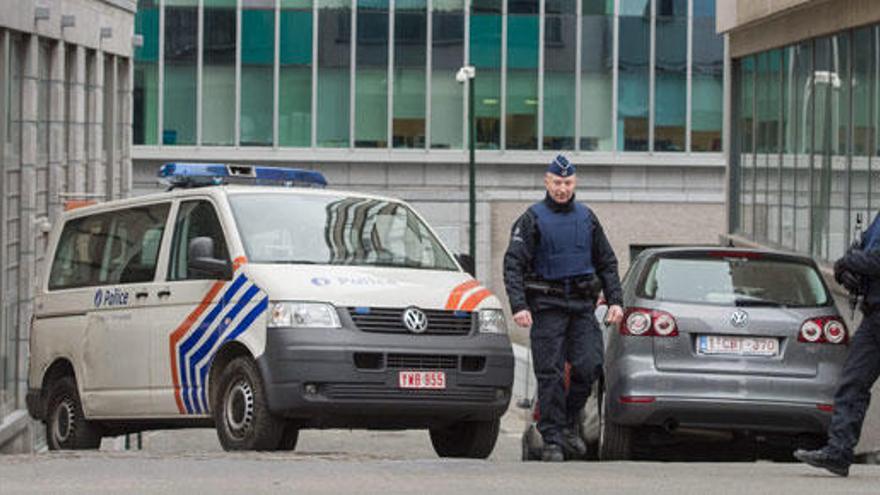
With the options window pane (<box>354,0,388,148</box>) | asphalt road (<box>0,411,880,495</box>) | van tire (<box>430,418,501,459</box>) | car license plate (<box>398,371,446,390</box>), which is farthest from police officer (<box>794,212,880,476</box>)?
window pane (<box>354,0,388,148</box>)

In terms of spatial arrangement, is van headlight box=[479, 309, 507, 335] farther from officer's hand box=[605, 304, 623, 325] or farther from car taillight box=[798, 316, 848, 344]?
car taillight box=[798, 316, 848, 344]

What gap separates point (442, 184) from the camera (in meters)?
53.1

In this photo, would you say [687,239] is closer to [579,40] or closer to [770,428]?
[579,40]

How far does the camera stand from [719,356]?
48.5 ft

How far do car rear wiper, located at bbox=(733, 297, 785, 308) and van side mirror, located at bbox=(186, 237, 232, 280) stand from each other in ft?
10.9

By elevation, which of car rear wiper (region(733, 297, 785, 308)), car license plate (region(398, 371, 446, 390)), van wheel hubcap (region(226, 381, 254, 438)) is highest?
car rear wiper (region(733, 297, 785, 308))

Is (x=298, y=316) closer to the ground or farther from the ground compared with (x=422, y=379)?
farther from the ground

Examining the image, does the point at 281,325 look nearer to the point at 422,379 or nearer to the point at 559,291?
the point at 422,379

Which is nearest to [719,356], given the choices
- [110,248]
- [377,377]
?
[377,377]

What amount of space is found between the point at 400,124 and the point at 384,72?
1269mm

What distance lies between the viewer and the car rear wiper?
14.9 metres

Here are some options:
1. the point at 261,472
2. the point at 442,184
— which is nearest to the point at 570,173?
the point at 261,472

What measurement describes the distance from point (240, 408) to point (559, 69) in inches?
1580

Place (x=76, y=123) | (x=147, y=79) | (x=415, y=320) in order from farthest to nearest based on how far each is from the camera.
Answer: (x=147, y=79) < (x=76, y=123) < (x=415, y=320)
